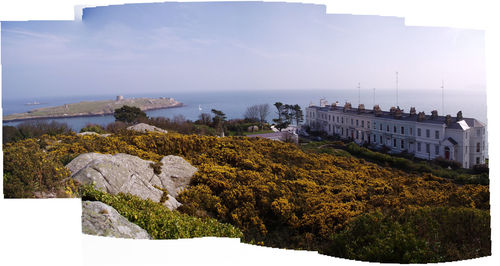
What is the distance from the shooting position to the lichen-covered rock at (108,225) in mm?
5910

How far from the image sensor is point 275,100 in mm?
7758

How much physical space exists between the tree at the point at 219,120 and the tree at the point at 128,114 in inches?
69.7

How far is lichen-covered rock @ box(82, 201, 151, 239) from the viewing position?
19.4 feet

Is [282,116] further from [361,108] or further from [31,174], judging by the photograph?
[31,174]

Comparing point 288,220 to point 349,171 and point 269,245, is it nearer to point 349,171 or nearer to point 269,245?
point 269,245

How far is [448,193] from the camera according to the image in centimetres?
607

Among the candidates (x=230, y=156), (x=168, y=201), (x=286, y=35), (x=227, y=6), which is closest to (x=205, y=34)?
(x=227, y=6)

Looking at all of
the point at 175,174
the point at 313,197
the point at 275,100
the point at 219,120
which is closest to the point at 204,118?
the point at 219,120

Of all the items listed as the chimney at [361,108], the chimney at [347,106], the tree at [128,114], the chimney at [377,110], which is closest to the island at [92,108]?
the tree at [128,114]

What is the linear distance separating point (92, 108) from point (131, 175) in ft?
9.27

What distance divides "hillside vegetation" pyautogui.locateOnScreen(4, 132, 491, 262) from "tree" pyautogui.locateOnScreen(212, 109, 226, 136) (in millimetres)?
214

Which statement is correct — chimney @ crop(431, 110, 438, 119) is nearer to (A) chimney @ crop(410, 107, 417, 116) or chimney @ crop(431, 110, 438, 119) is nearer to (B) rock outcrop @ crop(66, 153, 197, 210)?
(A) chimney @ crop(410, 107, 417, 116)

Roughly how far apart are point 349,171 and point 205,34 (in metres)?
3.39

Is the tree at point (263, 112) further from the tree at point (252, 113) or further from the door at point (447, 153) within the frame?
the door at point (447, 153)
